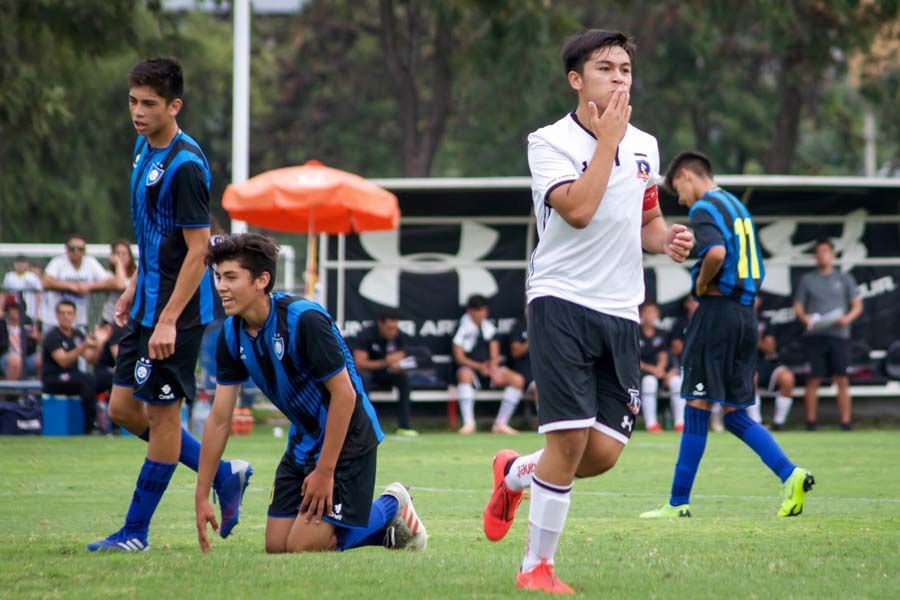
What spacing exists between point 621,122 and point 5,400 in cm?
1402

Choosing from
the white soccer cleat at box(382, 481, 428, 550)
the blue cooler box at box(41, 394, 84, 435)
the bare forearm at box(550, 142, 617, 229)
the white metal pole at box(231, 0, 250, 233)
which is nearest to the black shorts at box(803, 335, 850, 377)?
the white metal pole at box(231, 0, 250, 233)

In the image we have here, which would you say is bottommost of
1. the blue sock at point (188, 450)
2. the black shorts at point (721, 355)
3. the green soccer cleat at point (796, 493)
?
the green soccer cleat at point (796, 493)

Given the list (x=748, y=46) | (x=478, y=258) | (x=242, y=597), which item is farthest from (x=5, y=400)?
(x=748, y=46)

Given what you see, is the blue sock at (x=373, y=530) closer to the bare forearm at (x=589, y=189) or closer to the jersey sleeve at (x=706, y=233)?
the bare forearm at (x=589, y=189)

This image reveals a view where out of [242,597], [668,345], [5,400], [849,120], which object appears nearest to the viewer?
[242,597]

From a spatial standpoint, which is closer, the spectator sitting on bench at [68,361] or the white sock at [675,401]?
the spectator sitting on bench at [68,361]

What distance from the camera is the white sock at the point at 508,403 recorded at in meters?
19.4

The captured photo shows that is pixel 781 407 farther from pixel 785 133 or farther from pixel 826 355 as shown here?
pixel 785 133

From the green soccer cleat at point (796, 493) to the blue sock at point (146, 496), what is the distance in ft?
12.7


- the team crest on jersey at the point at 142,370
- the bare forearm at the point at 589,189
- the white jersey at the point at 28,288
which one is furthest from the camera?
the white jersey at the point at 28,288

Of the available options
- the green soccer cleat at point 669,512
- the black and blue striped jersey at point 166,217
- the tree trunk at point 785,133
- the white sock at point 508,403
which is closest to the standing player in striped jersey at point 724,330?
the green soccer cleat at point 669,512

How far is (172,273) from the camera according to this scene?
716 cm

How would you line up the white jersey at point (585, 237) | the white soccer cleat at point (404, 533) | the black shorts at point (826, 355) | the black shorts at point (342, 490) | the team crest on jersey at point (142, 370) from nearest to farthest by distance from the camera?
the white jersey at point (585, 237) → the black shorts at point (342, 490) → the team crest on jersey at point (142, 370) → the white soccer cleat at point (404, 533) → the black shorts at point (826, 355)

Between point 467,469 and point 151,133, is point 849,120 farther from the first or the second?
point 151,133
